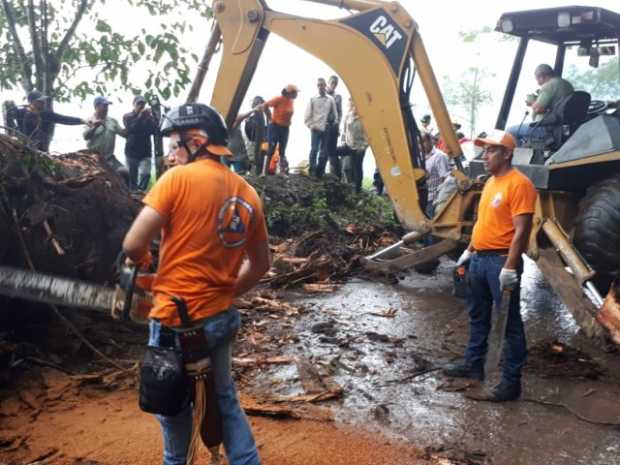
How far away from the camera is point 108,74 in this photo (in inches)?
333

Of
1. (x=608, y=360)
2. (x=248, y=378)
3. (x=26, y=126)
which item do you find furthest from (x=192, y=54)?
(x=608, y=360)

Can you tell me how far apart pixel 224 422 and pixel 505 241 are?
258 cm

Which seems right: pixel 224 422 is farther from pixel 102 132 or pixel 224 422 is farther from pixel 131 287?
pixel 102 132

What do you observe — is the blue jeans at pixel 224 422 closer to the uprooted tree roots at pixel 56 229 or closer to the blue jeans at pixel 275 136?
the uprooted tree roots at pixel 56 229

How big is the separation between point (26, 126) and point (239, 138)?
4.43 meters

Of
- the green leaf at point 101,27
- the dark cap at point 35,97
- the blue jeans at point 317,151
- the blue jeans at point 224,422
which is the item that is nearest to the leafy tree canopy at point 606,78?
the blue jeans at point 317,151

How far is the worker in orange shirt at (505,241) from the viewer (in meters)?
4.34

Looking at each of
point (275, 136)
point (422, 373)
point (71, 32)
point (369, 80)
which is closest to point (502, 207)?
point (422, 373)

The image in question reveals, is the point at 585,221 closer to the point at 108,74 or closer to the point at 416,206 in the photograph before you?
the point at 416,206


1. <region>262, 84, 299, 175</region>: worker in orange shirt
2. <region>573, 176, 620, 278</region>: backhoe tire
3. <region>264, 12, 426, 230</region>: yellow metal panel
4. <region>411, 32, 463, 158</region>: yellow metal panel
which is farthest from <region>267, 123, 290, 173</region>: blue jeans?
<region>573, 176, 620, 278</region>: backhoe tire

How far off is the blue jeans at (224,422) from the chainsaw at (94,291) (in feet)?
0.56

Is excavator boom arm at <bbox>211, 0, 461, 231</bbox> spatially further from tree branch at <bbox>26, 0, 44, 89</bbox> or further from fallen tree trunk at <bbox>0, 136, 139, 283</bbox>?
tree branch at <bbox>26, 0, 44, 89</bbox>

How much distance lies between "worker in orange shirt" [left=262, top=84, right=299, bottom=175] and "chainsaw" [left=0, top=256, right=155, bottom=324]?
7589 millimetres

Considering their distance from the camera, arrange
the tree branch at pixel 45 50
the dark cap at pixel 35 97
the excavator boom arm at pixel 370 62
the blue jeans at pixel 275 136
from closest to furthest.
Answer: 1. the excavator boom arm at pixel 370 62
2. the dark cap at pixel 35 97
3. the tree branch at pixel 45 50
4. the blue jeans at pixel 275 136
